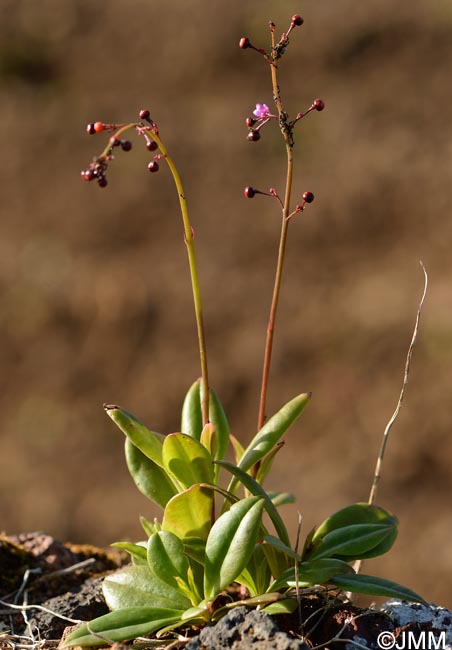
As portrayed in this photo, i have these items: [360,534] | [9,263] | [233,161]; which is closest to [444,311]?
[233,161]

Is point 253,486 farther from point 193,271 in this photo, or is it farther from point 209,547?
point 193,271

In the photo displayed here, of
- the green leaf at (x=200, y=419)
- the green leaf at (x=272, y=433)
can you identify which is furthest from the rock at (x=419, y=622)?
the green leaf at (x=200, y=419)

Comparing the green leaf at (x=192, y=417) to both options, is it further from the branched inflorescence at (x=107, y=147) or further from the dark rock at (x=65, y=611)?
the branched inflorescence at (x=107, y=147)

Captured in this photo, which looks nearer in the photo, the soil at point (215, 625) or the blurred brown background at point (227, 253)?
the soil at point (215, 625)

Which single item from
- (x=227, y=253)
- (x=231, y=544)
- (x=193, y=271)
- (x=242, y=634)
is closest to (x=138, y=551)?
(x=231, y=544)

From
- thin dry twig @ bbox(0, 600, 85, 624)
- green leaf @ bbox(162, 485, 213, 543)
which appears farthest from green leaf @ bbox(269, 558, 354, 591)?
thin dry twig @ bbox(0, 600, 85, 624)

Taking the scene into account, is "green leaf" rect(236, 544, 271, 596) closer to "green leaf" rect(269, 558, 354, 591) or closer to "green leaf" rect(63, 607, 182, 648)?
"green leaf" rect(269, 558, 354, 591)

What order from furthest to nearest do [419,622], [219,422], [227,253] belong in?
[227,253] → [219,422] → [419,622]
